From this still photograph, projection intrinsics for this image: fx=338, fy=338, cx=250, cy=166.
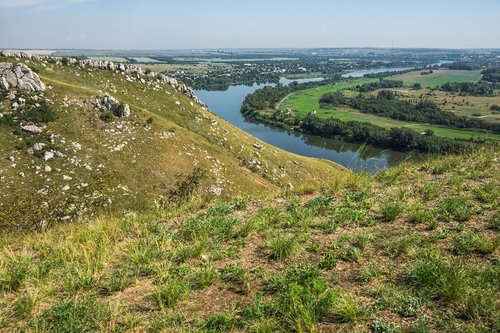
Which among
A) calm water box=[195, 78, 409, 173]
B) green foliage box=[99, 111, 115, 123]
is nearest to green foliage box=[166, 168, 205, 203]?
green foliage box=[99, 111, 115, 123]

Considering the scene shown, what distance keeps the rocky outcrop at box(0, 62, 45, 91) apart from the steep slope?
1.06 metres

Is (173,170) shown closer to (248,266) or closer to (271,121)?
(248,266)

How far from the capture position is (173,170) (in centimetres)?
4841

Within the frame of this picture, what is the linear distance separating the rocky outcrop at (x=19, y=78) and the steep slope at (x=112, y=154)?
1.06 m

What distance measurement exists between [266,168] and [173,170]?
19914 mm

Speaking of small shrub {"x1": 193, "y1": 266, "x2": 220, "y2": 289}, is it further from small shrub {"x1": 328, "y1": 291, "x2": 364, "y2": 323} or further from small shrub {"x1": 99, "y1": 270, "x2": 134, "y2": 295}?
small shrub {"x1": 328, "y1": 291, "x2": 364, "y2": 323}

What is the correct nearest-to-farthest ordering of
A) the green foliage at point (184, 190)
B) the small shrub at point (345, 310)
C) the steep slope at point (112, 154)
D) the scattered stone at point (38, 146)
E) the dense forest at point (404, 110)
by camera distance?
the small shrub at point (345, 310), the green foliage at point (184, 190), the steep slope at point (112, 154), the scattered stone at point (38, 146), the dense forest at point (404, 110)

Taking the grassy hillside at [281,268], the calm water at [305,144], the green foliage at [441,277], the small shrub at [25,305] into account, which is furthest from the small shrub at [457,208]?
the calm water at [305,144]

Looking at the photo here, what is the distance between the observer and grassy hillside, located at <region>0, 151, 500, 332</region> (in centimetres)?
482

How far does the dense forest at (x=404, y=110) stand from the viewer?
5162 inches

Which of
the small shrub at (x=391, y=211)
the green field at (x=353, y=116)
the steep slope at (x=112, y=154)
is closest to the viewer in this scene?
the small shrub at (x=391, y=211)

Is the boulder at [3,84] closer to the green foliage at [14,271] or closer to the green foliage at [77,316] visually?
the green foliage at [14,271]

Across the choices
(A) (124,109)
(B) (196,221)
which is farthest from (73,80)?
(B) (196,221)

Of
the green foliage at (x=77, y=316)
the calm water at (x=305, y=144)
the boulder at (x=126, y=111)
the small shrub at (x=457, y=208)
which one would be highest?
the small shrub at (x=457, y=208)
